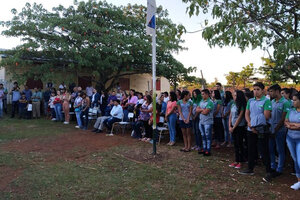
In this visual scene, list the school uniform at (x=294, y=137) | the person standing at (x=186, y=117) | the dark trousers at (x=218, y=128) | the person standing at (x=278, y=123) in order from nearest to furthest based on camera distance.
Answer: the school uniform at (x=294, y=137) < the person standing at (x=278, y=123) < the person standing at (x=186, y=117) < the dark trousers at (x=218, y=128)

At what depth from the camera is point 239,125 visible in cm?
564

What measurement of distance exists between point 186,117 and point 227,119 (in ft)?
4.37

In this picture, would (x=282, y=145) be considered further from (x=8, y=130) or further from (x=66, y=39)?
(x=66, y=39)

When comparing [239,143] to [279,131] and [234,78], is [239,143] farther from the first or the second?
[234,78]

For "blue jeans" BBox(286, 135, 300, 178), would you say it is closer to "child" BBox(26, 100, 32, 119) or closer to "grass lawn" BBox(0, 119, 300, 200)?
"grass lawn" BBox(0, 119, 300, 200)

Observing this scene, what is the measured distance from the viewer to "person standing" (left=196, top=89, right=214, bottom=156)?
6535mm

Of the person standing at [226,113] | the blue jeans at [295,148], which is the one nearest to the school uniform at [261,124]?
the blue jeans at [295,148]

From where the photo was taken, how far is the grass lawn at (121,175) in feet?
14.3

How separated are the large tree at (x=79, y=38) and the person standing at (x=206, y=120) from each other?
23.2 ft

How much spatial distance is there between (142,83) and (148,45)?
898 cm

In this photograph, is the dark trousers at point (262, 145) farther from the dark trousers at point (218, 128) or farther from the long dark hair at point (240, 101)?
the dark trousers at point (218, 128)

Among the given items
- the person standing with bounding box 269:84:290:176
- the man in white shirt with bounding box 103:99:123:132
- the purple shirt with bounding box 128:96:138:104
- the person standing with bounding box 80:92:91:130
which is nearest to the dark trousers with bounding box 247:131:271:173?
the person standing with bounding box 269:84:290:176

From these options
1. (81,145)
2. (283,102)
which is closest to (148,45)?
(81,145)


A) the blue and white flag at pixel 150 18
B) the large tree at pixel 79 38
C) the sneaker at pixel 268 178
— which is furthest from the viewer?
the large tree at pixel 79 38
